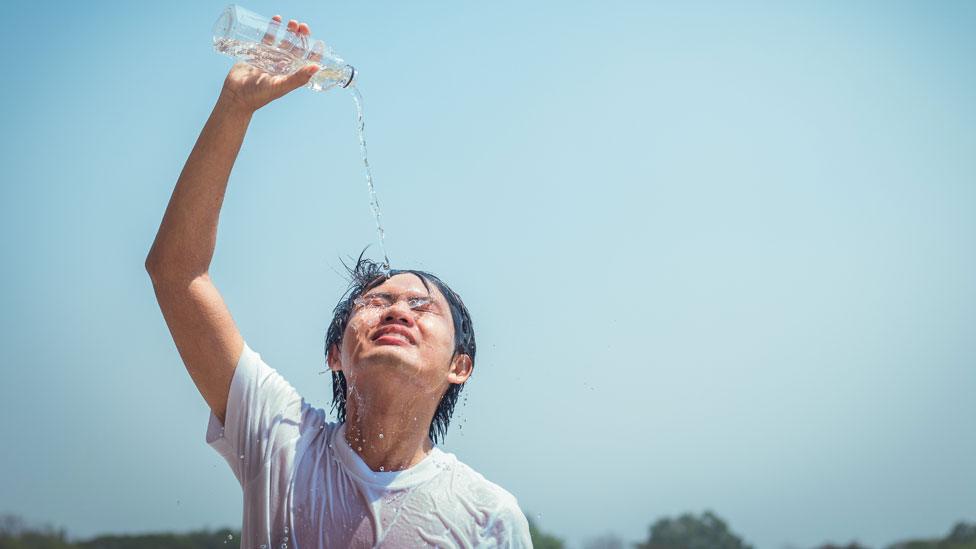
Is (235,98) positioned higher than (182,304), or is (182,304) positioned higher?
(235,98)

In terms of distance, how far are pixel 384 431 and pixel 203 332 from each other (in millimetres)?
1081

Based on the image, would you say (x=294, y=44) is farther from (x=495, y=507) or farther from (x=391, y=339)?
(x=495, y=507)

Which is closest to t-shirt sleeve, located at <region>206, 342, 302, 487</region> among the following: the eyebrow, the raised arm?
the raised arm

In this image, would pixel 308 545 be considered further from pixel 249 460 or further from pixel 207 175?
pixel 207 175

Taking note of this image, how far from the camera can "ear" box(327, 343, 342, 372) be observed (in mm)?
5512

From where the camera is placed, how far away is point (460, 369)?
18.4ft

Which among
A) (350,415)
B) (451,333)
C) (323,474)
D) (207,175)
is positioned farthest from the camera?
(451,333)

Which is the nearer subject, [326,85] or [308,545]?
[308,545]

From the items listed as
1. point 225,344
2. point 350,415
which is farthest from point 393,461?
point 225,344

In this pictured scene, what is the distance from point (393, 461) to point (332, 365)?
99 cm

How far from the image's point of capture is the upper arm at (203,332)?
4.36m

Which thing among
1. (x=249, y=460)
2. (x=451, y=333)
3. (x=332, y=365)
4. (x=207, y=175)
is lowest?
(x=249, y=460)

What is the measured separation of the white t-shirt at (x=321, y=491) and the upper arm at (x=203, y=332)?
0.07 m

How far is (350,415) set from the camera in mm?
4945
